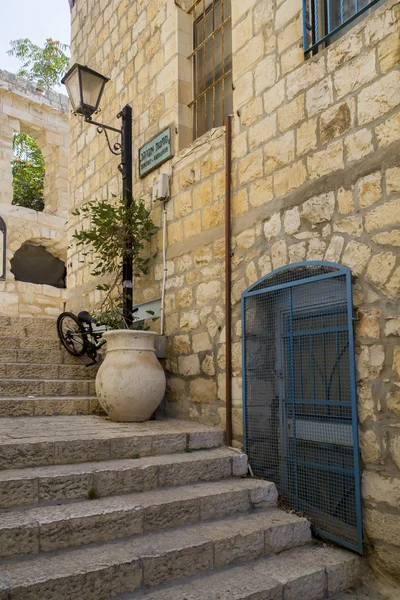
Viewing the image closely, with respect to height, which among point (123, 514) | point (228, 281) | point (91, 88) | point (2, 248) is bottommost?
point (123, 514)

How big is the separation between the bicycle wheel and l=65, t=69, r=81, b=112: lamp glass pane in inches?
81.4

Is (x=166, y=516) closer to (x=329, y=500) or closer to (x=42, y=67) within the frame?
(x=329, y=500)

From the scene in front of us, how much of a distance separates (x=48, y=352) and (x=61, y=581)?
10.8 feet

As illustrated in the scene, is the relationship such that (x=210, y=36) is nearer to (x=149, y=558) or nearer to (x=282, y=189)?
(x=282, y=189)

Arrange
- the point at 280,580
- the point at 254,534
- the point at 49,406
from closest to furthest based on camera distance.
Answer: the point at 280,580
the point at 254,534
the point at 49,406

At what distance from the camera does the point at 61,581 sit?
87.2 inches

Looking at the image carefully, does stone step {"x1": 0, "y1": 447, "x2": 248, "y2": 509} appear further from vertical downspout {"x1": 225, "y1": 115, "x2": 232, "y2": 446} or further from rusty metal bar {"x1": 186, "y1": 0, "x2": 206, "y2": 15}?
rusty metal bar {"x1": 186, "y1": 0, "x2": 206, "y2": 15}

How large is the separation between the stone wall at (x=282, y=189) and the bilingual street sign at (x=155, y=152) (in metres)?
0.10

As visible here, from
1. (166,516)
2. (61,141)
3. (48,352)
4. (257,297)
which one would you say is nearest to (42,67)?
(61,141)

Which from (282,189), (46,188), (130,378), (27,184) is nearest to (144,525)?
(130,378)

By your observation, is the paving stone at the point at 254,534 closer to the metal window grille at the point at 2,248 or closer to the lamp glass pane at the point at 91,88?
the lamp glass pane at the point at 91,88

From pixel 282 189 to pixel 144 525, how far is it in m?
2.30

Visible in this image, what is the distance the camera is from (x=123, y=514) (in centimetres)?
272

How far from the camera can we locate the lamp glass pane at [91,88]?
16.5ft
